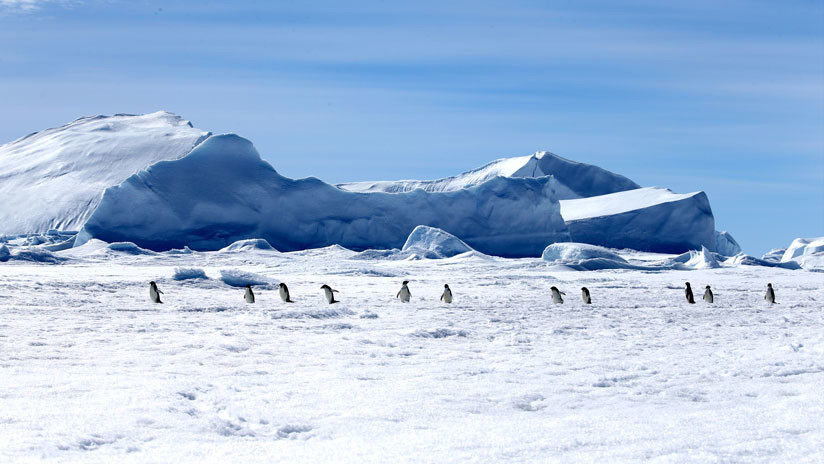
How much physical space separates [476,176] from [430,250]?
2131cm

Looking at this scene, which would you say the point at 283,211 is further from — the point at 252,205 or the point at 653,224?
the point at 653,224

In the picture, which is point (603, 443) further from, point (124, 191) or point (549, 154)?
point (549, 154)

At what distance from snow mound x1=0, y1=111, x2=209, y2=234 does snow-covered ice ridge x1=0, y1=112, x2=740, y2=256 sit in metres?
0.08

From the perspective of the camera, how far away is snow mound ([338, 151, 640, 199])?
51.0 metres

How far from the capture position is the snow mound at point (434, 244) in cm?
3115

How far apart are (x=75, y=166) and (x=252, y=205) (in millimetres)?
14772

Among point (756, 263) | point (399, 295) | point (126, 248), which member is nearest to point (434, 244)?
point (126, 248)

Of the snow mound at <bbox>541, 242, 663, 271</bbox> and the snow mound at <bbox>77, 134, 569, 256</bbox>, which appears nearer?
the snow mound at <bbox>541, 242, 663, 271</bbox>

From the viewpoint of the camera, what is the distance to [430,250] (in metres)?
30.7

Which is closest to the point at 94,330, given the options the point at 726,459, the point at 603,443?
the point at 603,443

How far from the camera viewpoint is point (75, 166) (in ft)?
143

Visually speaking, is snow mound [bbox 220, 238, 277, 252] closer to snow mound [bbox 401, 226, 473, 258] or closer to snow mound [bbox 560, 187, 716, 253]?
snow mound [bbox 401, 226, 473, 258]

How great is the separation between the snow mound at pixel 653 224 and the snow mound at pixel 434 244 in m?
13.2

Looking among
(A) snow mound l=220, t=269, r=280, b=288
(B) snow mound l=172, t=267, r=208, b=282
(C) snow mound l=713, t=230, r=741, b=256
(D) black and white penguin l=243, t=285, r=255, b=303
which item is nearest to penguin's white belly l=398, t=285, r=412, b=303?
(D) black and white penguin l=243, t=285, r=255, b=303
